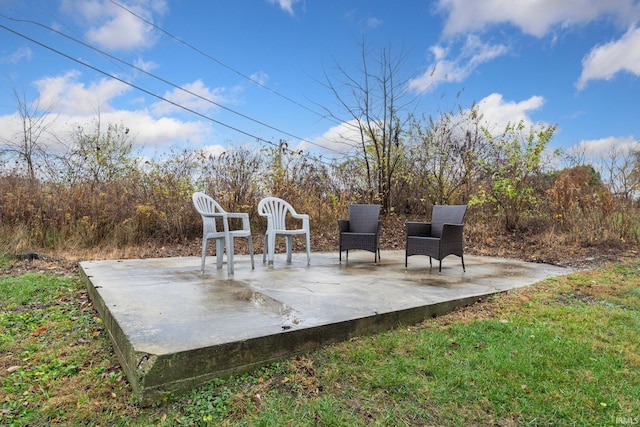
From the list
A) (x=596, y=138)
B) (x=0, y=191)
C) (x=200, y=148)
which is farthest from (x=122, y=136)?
(x=596, y=138)

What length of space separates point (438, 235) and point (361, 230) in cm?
100

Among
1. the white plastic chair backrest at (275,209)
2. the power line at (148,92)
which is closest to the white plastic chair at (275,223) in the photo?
the white plastic chair backrest at (275,209)

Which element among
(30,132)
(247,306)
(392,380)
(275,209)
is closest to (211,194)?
(275,209)

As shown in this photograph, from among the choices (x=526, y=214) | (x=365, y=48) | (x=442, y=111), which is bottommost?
(x=526, y=214)

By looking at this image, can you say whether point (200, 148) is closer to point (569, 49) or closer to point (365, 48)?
point (365, 48)

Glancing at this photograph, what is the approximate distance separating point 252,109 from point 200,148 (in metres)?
2.92

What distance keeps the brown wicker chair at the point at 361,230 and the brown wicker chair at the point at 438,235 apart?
17.0 inches

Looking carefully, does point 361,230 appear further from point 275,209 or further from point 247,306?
point 247,306

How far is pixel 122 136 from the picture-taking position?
8.50 m

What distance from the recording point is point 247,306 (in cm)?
245

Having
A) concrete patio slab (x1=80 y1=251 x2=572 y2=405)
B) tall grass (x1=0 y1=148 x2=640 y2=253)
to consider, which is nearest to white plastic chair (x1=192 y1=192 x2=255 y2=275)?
concrete patio slab (x1=80 y1=251 x2=572 y2=405)

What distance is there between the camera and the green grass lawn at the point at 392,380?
150cm

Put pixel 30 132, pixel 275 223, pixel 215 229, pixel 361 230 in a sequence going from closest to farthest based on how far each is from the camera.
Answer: pixel 215 229
pixel 275 223
pixel 361 230
pixel 30 132

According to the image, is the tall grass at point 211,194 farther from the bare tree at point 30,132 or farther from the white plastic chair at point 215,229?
the white plastic chair at point 215,229
